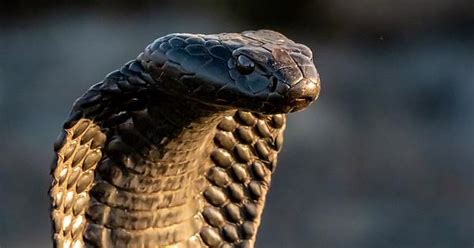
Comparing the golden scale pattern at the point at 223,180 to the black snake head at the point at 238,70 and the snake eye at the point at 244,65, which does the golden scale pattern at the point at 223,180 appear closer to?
the black snake head at the point at 238,70

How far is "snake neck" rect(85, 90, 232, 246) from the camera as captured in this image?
1.63 m

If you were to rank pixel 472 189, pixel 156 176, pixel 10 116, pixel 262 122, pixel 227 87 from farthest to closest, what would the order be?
pixel 10 116, pixel 472 189, pixel 262 122, pixel 156 176, pixel 227 87

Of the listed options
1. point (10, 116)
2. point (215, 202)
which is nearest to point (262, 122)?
point (215, 202)

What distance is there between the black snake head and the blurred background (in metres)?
2.38

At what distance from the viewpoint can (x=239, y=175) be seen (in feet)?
6.25

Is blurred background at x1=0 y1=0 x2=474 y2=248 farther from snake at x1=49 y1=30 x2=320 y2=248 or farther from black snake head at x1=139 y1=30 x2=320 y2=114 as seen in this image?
black snake head at x1=139 y1=30 x2=320 y2=114

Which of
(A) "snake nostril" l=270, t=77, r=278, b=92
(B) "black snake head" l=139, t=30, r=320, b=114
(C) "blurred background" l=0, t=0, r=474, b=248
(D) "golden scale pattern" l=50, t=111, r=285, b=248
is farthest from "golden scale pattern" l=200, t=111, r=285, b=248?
(C) "blurred background" l=0, t=0, r=474, b=248

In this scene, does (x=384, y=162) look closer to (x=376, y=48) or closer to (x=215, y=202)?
(x=376, y=48)

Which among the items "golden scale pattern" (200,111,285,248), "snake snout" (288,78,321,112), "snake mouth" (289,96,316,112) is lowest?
"golden scale pattern" (200,111,285,248)

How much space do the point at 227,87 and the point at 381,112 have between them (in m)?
3.91

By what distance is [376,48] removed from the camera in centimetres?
618

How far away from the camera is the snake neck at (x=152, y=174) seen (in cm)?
163

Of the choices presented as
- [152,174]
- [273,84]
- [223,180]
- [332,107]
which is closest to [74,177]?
[152,174]

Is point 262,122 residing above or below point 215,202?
above
